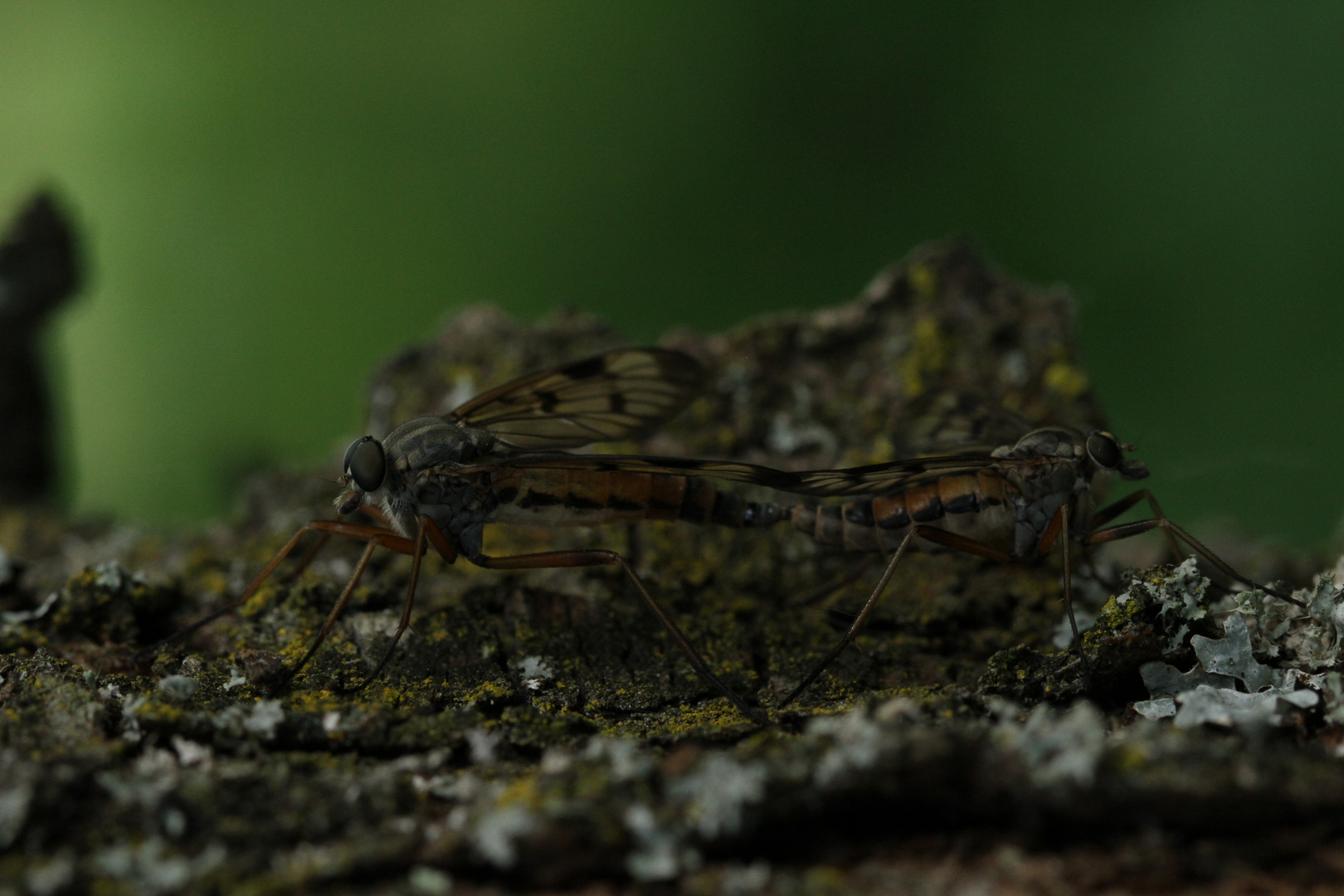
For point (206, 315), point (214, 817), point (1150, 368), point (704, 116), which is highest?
point (704, 116)

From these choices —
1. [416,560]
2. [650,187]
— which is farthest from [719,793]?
[650,187]

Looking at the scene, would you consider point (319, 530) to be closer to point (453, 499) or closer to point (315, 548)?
point (315, 548)

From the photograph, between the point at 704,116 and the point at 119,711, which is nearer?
the point at 119,711

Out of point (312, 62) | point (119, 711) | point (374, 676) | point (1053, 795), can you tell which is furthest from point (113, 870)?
point (312, 62)

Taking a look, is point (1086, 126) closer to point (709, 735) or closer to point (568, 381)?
point (568, 381)

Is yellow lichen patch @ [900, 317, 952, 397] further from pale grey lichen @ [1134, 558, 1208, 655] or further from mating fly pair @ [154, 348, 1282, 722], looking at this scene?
pale grey lichen @ [1134, 558, 1208, 655]

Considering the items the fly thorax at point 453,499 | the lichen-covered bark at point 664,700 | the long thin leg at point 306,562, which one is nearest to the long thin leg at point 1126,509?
the lichen-covered bark at point 664,700
